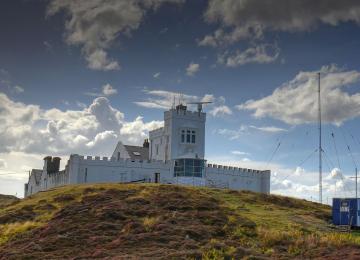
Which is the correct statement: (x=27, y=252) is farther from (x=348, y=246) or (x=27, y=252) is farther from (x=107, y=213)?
(x=348, y=246)

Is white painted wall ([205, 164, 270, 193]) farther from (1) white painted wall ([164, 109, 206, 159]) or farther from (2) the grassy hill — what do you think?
(2) the grassy hill

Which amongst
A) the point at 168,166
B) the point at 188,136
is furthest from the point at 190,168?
the point at 188,136

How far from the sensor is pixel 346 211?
43.5 meters

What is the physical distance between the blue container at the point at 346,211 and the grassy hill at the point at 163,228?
5.10 feet

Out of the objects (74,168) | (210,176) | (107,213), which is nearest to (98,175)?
(74,168)

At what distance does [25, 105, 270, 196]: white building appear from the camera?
6994 centimetres

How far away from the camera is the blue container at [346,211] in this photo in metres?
42.6

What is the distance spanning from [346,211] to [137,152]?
4695cm

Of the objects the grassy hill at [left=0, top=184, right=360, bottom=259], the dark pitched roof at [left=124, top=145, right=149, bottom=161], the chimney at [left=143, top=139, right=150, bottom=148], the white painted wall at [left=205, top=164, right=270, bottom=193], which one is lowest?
the grassy hill at [left=0, top=184, right=360, bottom=259]

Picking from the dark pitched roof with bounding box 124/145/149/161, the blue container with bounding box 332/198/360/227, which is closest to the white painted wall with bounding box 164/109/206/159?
the dark pitched roof with bounding box 124/145/149/161

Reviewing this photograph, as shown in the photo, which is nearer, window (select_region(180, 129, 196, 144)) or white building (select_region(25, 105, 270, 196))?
white building (select_region(25, 105, 270, 196))

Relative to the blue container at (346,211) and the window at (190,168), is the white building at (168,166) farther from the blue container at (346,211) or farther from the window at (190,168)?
the blue container at (346,211)

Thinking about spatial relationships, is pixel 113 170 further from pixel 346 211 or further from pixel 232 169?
pixel 346 211

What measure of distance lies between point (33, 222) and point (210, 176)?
39.1m
